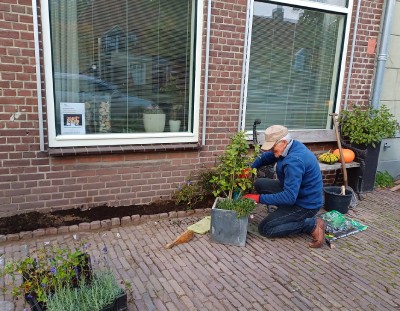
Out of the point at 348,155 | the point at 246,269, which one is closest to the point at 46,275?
the point at 246,269

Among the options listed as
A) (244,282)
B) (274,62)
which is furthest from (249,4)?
(244,282)

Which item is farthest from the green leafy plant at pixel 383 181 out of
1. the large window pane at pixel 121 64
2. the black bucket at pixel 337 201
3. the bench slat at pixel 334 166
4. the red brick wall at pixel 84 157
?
the large window pane at pixel 121 64

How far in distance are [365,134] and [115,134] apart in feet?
13.0

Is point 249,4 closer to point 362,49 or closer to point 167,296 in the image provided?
point 362,49

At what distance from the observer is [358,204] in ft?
18.2

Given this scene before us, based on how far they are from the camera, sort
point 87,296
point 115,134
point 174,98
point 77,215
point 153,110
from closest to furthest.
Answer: point 87,296
point 77,215
point 115,134
point 153,110
point 174,98

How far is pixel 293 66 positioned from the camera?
5.67 metres

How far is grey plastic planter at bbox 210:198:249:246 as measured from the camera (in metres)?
3.83

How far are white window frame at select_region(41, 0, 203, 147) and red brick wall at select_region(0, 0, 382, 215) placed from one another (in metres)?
0.14

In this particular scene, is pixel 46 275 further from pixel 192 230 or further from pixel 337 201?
pixel 337 201

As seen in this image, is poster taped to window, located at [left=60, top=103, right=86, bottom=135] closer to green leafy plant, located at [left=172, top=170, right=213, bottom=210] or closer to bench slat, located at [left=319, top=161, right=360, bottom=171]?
green leafy plant, located at [left=172, top=170, right=213, bottom=210]

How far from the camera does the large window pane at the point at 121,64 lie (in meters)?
4.14

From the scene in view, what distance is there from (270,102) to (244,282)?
322 cm

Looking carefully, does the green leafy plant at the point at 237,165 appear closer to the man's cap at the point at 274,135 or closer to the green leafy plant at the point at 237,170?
the green leafy plant at the point at 237,170
